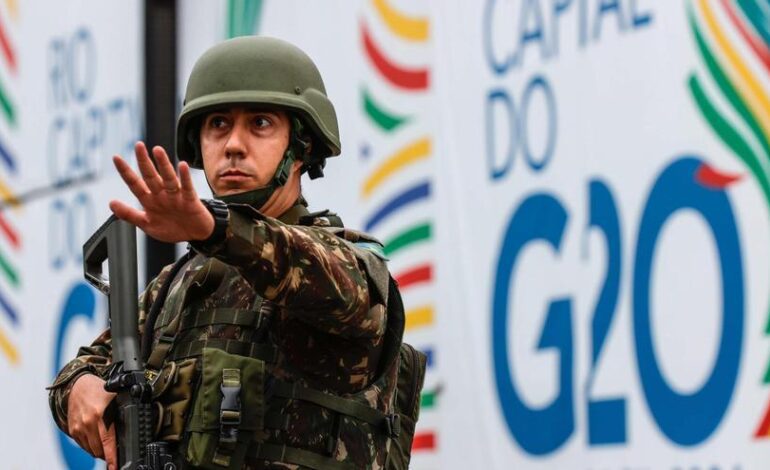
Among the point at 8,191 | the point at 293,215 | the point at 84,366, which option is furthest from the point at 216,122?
the point at 8,191

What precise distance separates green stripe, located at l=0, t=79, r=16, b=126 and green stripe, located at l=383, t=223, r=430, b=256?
2.62 metres

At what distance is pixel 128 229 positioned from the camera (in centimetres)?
333

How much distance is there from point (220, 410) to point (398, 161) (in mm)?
2078

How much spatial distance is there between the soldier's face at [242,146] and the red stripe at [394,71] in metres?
1.71

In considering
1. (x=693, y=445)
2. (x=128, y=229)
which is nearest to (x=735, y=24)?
(x=693, y=445)

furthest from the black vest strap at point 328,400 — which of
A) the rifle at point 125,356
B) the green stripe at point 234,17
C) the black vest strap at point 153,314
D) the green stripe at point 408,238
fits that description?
the green stripe at point 234,17

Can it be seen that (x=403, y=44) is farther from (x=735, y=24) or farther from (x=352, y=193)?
(x=735, y=24)

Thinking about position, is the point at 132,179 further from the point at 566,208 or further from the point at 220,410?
the point at 566,208

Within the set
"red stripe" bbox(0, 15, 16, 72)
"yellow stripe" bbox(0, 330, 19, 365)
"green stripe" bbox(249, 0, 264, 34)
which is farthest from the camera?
"red stripe" bbox(0, 15, 16, 72)

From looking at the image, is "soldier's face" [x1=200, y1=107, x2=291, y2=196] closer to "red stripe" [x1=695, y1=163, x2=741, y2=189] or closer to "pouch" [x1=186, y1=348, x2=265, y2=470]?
"pouch" [x1=186, y1=348, x2=265, y2=470]

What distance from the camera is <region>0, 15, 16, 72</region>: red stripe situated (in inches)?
287

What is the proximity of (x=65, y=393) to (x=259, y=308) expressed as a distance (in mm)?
461

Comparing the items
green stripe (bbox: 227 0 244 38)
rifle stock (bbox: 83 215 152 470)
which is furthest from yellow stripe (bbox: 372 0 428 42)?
rifle stock (bbox: 83 215 152 470)

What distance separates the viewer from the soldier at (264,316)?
2996mm
